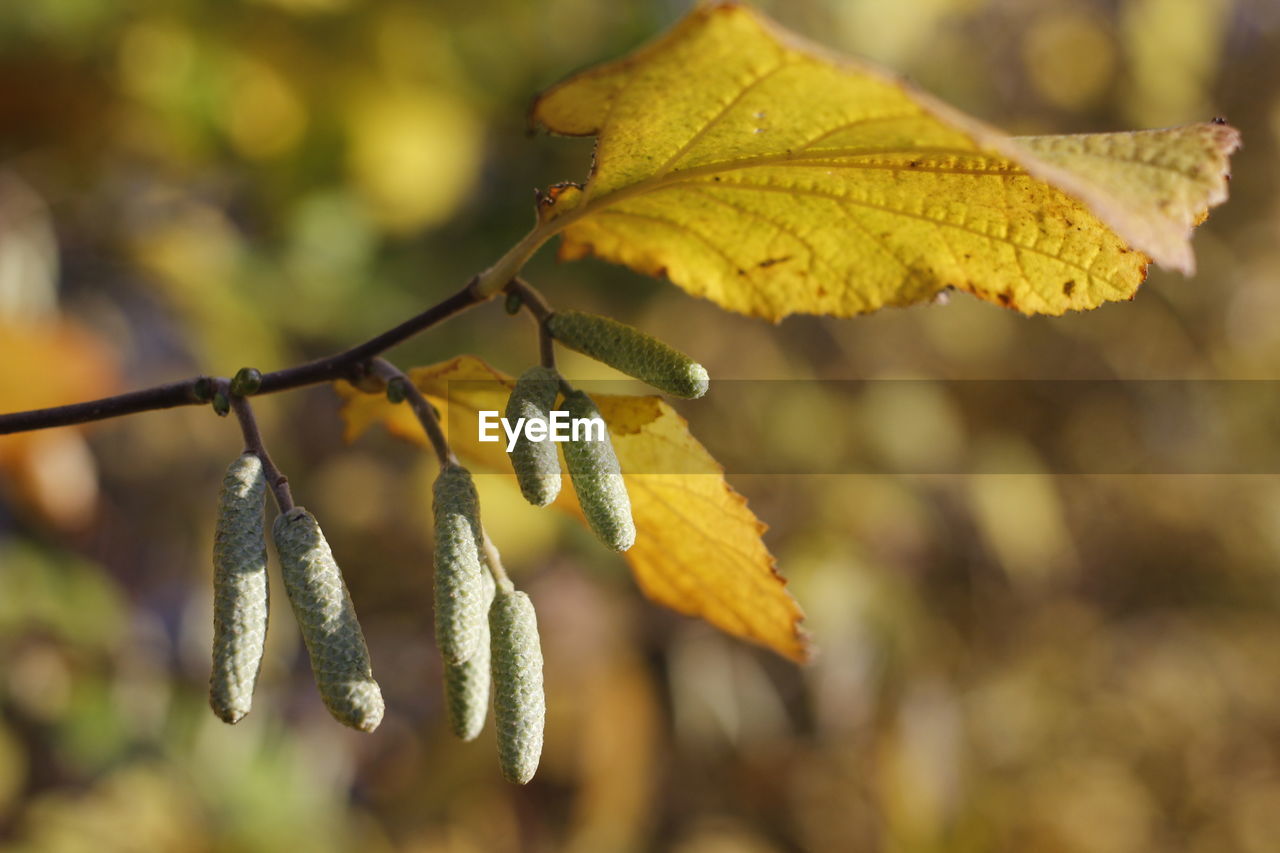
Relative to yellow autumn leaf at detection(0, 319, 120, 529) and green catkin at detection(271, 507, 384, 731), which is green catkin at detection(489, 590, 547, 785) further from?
yellow autumn leaf at detection(0, 319, 120, 529)

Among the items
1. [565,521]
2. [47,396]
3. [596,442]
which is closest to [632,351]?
[596,442]

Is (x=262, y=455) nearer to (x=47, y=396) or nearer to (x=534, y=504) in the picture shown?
(x=534, y=504)

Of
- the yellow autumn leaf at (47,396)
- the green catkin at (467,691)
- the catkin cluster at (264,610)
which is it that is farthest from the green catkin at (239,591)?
the yellow autumn leaf at (47,396)

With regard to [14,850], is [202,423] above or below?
above

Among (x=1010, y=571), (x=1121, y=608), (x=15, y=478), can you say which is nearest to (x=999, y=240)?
(x=15, y=478)

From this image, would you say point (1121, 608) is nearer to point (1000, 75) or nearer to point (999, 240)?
point (1000, 75)

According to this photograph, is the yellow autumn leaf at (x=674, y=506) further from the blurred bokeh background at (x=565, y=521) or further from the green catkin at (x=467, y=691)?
the blurred bokeh background at (x=565, y=521)
